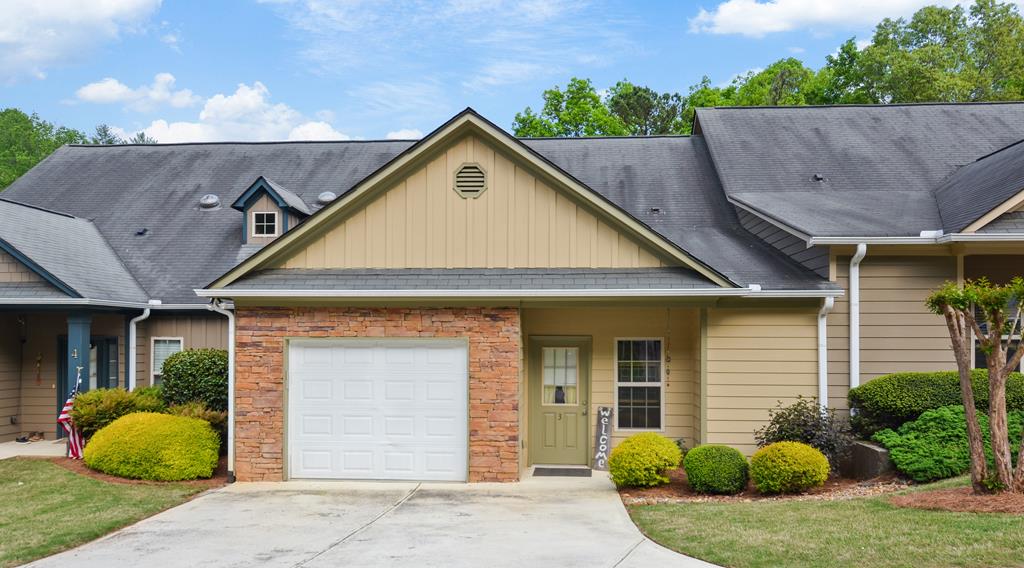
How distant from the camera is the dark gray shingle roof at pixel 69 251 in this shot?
1455 centimetres

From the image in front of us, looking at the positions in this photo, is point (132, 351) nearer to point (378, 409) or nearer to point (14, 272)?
point (14, 272)

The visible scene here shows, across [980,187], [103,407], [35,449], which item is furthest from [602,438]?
[35,449]

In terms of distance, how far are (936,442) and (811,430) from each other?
1.67 metres

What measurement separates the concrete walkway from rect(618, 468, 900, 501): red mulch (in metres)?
10.2

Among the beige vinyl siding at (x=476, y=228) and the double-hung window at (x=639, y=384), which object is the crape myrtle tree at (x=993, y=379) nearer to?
the beige vinyl siding at (x=476, y=228)

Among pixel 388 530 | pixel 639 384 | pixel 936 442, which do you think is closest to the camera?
pixel 388 530

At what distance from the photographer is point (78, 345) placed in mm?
14539

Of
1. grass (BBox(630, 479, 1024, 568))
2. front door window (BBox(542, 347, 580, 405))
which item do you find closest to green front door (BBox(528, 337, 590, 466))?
front door window (BBox(542, 347, 580, 405))

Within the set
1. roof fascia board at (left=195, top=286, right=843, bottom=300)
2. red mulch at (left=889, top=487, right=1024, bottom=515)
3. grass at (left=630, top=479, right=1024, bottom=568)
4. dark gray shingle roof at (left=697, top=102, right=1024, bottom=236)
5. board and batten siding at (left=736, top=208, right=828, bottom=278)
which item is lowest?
grass at (left=630, top=479, right=1024, bottom=568)

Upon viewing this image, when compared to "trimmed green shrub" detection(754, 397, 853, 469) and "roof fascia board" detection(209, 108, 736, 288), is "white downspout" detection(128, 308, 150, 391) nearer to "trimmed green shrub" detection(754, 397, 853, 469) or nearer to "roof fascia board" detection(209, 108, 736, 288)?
"roof fascia board" detection(209, 108, 736, 288)

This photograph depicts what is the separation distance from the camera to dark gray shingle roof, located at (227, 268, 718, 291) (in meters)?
11.7

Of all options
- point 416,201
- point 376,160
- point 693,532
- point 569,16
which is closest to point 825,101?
point 569,16

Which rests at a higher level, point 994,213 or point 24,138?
point 24,138

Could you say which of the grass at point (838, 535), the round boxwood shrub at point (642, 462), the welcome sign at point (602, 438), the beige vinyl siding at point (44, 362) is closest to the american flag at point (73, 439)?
the beige vinyl siding at point (44, 362)
